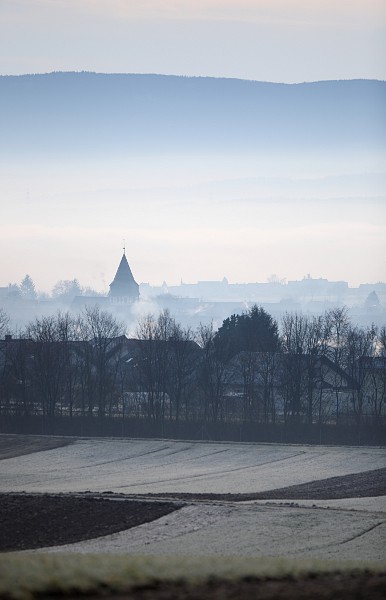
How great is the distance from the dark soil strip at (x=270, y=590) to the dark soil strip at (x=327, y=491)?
1860 cm

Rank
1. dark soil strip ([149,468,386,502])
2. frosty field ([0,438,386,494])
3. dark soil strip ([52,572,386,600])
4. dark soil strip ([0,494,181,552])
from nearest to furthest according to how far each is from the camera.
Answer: dark soil strip ([52,572,386,600])
dark soil strip ([0,494,181,552])
dark soil strip ([149,468,386,502])
frosty field ([0,438,386,494])

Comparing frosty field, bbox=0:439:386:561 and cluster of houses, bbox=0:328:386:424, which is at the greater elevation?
cluster of houses, bbox=0:328:386:424

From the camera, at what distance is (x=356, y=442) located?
67375mm

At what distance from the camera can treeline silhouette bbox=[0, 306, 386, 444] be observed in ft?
244

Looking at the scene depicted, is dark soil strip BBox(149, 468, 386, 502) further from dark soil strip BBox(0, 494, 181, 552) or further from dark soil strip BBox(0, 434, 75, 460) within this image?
dark soil strip BBox(0, 434, 75, 460)

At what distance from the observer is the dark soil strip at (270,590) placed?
19.7 metres

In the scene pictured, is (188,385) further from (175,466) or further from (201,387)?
(175,466)

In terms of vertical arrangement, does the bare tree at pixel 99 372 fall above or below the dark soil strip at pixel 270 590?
A: above

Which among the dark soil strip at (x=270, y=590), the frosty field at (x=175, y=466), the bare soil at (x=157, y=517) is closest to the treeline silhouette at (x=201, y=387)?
the frosty field at (x=175, y=466)

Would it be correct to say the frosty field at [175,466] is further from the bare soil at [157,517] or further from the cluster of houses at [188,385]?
the cluster of houses at [188,385]

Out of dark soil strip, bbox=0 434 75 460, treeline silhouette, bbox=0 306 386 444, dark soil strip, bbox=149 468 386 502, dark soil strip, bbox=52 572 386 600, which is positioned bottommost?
dark soil strip, bbox=52 572 386 600

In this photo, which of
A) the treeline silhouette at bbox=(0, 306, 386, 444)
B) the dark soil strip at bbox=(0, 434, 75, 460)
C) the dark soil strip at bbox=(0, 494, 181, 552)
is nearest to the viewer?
the dark soil strip at bbox=(0, 494, 181, 552)

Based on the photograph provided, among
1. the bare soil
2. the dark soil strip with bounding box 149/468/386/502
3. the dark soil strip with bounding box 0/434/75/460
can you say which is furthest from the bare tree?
the bare soil

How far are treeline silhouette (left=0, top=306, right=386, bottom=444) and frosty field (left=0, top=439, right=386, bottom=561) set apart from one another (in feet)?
21.5
